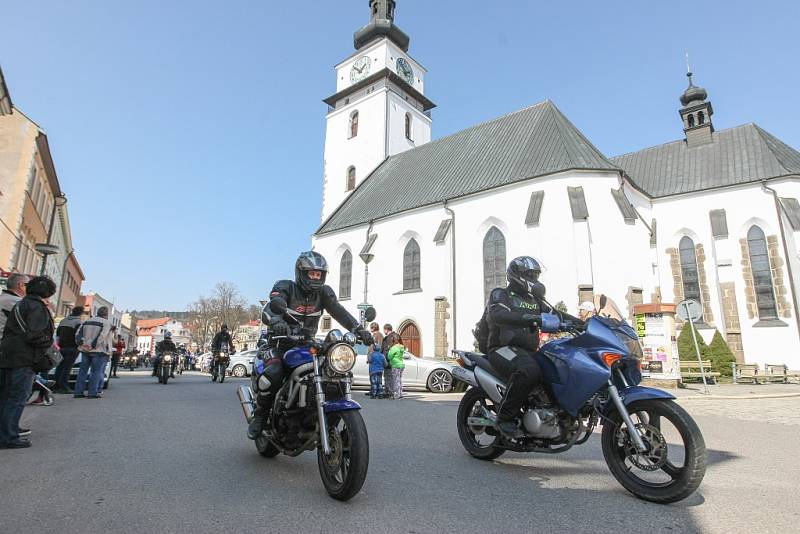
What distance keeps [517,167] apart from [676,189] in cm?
911

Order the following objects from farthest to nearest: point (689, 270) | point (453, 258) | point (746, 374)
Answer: point (689, 270) < point (453, 258) < point (746, 374)

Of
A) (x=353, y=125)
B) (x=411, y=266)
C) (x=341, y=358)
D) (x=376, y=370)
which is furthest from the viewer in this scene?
(x=353, y=125)

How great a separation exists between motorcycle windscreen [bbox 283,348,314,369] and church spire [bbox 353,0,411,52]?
36340 mm

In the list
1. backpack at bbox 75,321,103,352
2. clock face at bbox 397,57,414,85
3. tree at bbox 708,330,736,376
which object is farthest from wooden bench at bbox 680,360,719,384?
clock face at bbox 397,57,414,85

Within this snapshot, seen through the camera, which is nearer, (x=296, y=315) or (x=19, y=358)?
(x=296, y=315)

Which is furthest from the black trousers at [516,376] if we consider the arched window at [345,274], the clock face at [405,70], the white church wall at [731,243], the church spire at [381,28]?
the church spire at [381,28]

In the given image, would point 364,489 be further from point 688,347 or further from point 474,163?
point 474,163

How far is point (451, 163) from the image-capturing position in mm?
26547

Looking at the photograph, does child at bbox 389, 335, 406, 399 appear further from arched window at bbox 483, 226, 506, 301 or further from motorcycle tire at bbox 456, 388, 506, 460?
arched window at bbox 483, 226, 506, 301

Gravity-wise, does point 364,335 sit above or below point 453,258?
below

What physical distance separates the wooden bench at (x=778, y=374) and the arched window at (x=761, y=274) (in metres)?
2.66

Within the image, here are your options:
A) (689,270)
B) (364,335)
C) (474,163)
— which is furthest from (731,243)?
(364,335)

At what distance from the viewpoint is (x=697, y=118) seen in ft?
88.2

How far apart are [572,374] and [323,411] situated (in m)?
1.81
